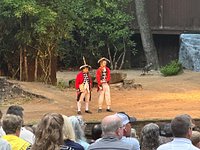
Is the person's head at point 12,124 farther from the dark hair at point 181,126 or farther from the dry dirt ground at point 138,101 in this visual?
the dry dirt ground at point 138,101

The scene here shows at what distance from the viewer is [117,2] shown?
30.7m

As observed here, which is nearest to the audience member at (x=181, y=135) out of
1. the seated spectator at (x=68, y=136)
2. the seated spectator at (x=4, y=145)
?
the seated spectator at (x=68, y=136)

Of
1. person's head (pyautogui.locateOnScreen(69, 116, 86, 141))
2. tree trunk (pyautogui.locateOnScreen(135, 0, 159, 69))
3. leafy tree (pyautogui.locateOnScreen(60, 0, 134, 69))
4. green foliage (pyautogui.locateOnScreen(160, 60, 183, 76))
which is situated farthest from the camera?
leafy tree (pyautogui.locateOnScreen(60, 0, 134, 69))

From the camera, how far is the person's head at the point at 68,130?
4721 mm

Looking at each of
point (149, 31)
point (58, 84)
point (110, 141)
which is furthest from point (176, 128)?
point (149, 31)

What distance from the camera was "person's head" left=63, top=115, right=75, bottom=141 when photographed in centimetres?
472

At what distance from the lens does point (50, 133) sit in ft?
14.5

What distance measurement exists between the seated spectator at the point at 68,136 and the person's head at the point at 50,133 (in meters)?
0.21

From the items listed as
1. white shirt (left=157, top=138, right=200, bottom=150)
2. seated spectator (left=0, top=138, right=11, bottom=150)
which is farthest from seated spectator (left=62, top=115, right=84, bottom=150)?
white shirt (left=157, top=138, right=200, bottom=150)

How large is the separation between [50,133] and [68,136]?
1.24 ft

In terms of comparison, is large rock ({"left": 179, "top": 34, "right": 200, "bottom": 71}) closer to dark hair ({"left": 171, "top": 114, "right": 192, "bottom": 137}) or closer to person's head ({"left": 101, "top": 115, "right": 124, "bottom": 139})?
dark hair ({"left": 171, "top": 114, "right": 192, "bottom": 137})

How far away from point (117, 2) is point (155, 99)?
14377 mm

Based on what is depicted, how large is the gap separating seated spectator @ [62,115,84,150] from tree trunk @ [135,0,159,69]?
24962 millimetres

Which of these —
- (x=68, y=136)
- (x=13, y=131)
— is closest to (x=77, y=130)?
(x=68, y=136)
